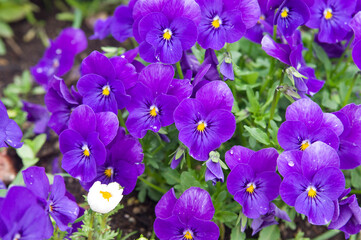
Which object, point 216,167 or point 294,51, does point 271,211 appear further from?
point 294,51

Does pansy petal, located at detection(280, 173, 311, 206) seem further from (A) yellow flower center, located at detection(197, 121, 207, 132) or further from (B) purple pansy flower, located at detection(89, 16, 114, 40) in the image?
(B) purple pansy flower, located at detection(89, 16, 114, 40)

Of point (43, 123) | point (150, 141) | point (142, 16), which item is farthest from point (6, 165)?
point (142, 16)

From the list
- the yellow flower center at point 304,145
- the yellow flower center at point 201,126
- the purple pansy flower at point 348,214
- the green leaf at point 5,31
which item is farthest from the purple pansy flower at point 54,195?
the green leaf at point 5,31

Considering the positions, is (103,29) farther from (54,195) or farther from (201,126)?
(54,195)

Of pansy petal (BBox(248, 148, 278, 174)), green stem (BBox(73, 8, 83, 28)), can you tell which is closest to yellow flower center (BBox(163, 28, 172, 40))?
pansy petal (BBox(248, 148, 278, 174))

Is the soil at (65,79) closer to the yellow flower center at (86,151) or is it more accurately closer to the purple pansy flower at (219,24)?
the yellow flower center at (86,151)
